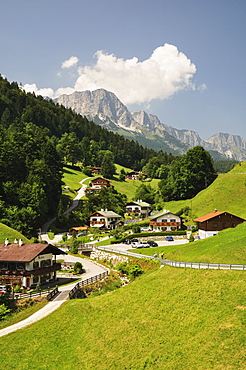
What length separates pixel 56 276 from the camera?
50938mm

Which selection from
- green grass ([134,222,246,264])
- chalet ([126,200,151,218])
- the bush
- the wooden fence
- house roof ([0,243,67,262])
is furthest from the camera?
chalet ([126,200,151,218])

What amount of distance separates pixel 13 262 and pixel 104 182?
320 ft

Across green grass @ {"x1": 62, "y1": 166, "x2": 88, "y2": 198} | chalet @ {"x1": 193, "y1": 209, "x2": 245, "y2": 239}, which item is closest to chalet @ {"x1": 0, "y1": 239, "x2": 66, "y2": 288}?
chalet @ {"x1": 193, "y1": 209, "x2": 245, "y2": 239}

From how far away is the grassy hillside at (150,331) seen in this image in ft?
63.6

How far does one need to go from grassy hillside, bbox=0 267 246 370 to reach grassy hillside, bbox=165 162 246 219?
58.1 m

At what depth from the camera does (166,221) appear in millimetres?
85375

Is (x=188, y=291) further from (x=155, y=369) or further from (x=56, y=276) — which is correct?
(x=56, y=276)

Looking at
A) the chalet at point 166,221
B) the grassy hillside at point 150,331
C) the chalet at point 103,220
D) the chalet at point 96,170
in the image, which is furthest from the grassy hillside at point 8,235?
the chalet at point 96,170

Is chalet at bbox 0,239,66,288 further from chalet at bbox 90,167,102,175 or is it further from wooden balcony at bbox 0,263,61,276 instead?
chalet at bbox 90,167,102,175

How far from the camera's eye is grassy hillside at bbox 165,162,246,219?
3575 inches

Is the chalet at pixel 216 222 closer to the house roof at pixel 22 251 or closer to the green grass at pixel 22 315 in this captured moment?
the house roof at pixel 22 251

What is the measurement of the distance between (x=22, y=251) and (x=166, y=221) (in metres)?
47.9

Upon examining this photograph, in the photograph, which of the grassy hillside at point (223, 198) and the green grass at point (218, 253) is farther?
the grassy hillside at point (223, 198)

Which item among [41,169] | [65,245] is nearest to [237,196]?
[65,245]
